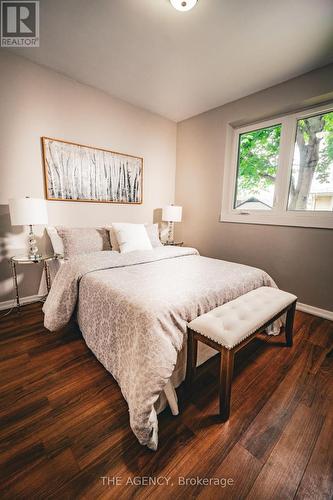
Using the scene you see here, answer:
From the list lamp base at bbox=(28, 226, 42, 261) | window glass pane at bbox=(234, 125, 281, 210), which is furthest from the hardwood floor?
window glass pane at bbox=(234, 125, 281, 210)

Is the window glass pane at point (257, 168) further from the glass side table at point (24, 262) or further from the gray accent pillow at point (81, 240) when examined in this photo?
the glass side table at point (24, 262)

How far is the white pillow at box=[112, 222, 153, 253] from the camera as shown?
244 cm

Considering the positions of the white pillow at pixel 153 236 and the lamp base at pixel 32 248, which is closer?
the lamp base at pixel 32 248

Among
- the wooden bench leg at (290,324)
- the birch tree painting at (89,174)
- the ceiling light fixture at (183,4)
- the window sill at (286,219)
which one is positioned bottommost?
the wooden bench leg at (290,324)

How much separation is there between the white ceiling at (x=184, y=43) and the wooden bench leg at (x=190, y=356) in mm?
2380

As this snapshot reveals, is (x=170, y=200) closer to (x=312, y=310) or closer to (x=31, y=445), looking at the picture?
(x=312, y=310)

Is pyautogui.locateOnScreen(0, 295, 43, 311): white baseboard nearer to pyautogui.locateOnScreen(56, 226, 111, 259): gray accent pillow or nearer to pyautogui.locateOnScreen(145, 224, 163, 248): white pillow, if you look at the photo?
pyautogui.locateOnScreen(56, 226, 111, 259): gray accent pillow

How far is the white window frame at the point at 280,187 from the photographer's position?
2.40 meters

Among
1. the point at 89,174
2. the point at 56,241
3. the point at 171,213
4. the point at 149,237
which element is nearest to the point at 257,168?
the point at 171,213

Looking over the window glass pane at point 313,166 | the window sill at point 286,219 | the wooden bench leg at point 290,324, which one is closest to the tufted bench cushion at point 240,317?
the wooden bench leg at point 290,324

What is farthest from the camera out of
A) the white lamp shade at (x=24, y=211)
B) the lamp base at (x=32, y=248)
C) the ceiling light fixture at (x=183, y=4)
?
the lamp base at (x=32, y=248)

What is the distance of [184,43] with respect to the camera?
1.96 meters

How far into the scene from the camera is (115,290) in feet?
4.68

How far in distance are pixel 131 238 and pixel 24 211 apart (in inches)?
42.2
